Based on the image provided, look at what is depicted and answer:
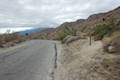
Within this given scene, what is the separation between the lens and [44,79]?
12.2m

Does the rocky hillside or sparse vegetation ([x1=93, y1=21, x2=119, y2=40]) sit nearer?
sparse vegetation ([x1=93, y1=21, x2=119, y2=40])

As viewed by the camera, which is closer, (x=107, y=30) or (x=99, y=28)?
(x=107, y=30)

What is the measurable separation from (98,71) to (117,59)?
1974 mm

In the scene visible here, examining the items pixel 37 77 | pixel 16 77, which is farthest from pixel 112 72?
pixel 16 77

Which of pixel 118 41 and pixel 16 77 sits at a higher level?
pixel 118 41

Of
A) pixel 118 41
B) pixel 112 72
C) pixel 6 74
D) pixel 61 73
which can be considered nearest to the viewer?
pixel 112 72

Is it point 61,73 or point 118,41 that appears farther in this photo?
point 118,41

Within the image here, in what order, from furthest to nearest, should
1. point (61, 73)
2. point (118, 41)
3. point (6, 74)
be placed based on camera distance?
point (118, 41)
point (61, 73)
point (6, 74)

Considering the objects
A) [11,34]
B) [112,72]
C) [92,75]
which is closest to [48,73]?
[92,75]

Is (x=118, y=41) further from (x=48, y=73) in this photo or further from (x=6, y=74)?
Answer: (x=6, y=74)

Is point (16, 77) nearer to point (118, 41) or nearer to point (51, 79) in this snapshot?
point (51, 79)

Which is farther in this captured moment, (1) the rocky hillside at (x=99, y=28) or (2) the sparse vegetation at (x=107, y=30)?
(1) the rocky hillside at (x=99, y=28)

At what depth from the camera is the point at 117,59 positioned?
13898 millimetres

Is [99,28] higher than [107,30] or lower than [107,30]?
higher
